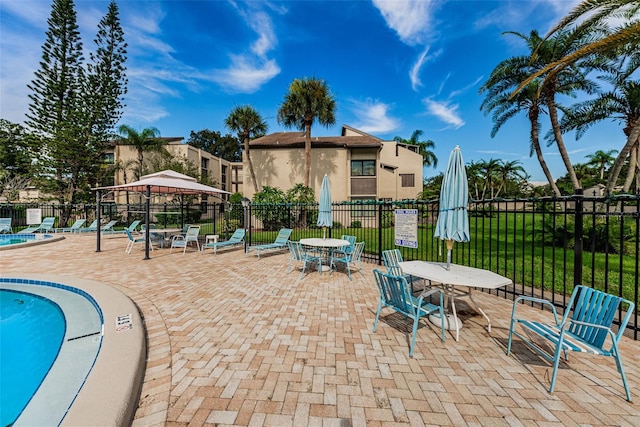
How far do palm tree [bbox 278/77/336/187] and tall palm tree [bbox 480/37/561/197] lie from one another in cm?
1102

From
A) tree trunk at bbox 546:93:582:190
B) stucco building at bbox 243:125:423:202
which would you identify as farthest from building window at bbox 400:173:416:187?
tree trunk at bbox 546:93:582:190

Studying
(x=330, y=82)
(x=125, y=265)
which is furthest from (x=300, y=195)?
(x=125, y=265)

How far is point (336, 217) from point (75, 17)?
27304 millimetres

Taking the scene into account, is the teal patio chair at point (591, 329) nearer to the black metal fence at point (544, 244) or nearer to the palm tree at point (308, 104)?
the black metal fence at point (544, 244)

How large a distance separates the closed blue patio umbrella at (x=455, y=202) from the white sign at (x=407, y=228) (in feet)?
6.91

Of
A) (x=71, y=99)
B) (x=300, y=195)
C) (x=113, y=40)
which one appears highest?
(x=113, y=40)

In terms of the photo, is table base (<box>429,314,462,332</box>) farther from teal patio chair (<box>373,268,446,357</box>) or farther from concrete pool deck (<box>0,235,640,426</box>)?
teal patio chair (<box>373,268,446,357</box>)

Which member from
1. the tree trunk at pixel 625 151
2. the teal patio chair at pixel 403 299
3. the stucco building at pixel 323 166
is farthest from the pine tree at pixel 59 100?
the tree trunk at pixel 625 151

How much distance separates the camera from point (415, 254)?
9977 mm

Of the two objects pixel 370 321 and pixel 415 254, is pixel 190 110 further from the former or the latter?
pixel 370 321

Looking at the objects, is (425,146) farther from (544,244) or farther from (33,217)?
(33,217)

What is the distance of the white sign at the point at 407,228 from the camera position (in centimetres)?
633

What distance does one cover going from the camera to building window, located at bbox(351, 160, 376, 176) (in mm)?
24906

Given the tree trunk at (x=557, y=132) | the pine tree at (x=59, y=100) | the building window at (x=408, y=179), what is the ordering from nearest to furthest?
the tree trunk at (x=557, y=132) → the pine tree at (x=59, y=100) → the building window at (x=408, y=179)
